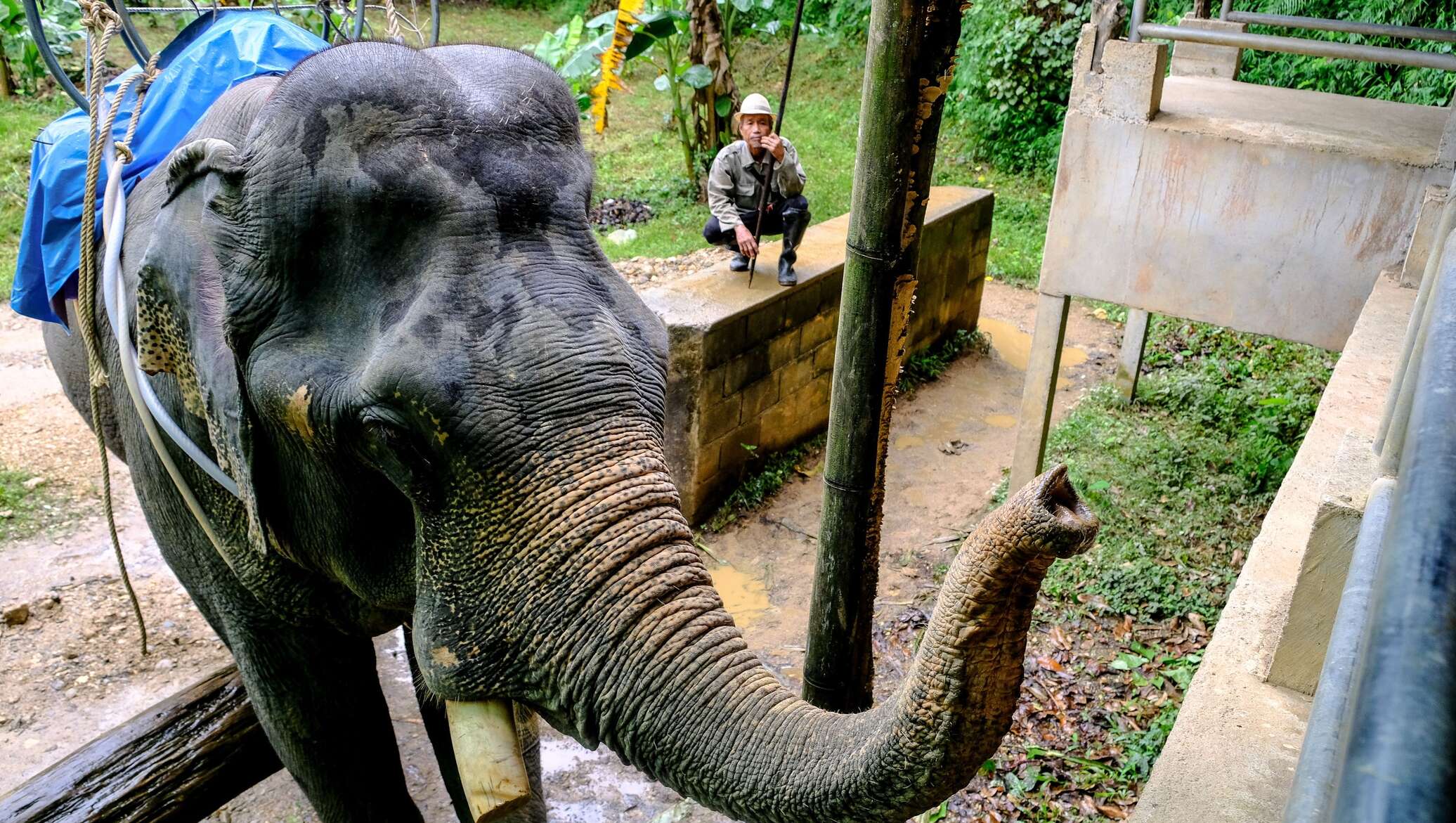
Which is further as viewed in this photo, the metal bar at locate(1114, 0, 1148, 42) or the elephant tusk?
the metal bar at locate(1114, 0, 1148, 42)

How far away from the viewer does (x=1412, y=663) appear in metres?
0.48

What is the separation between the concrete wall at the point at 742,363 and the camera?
6.16m

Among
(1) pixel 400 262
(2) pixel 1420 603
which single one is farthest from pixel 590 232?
(2) pixel 1420 603

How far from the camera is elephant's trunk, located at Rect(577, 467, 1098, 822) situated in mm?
1485

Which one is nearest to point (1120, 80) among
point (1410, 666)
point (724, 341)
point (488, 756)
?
point (724, 341)

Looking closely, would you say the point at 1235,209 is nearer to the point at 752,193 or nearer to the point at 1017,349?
the point at 752,193

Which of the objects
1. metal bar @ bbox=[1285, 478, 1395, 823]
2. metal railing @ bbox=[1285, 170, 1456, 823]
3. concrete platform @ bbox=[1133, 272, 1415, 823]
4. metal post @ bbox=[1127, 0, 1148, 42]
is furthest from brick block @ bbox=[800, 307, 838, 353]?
metal railing @ bbox=[1285, 170, 1456, 823]

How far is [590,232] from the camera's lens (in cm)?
236

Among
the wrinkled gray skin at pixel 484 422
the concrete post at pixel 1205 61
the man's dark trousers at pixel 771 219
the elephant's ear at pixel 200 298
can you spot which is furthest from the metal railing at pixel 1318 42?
the elephant's ear at pixel 200 298

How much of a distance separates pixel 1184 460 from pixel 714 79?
6295 millimetres

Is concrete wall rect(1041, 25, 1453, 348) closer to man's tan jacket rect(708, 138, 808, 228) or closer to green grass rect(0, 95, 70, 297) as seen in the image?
man's tan jacket rect(708, 138, 808, 228)

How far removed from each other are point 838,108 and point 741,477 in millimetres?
10680

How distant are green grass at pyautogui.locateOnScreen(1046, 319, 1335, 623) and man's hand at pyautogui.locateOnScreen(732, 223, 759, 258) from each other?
2.36 metres

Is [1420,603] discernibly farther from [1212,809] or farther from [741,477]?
[741,477]
